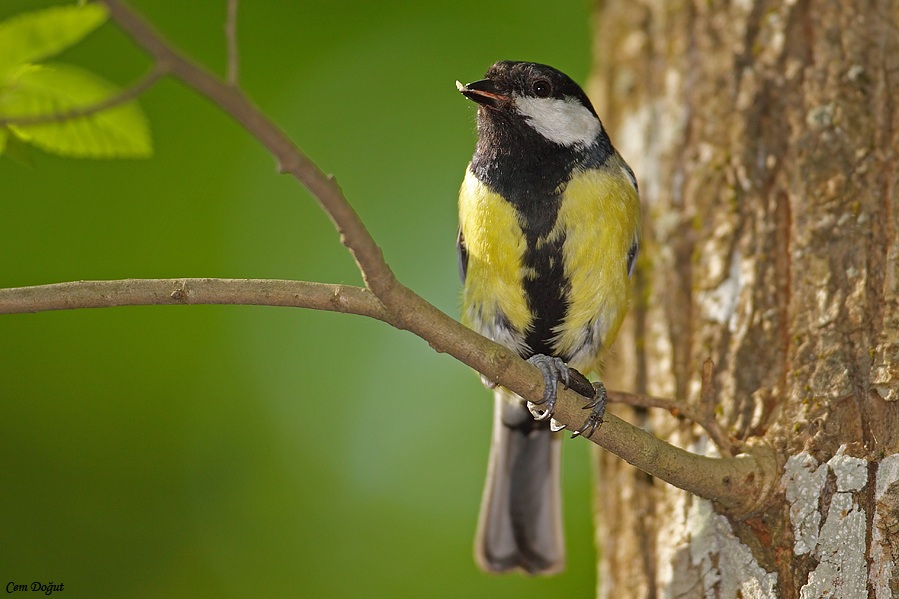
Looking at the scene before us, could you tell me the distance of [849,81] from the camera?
2.44m

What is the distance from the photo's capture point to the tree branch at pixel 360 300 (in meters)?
1.19

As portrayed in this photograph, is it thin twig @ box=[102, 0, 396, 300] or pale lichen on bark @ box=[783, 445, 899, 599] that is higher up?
thin twig @ box=[102, 0, 396, 300]

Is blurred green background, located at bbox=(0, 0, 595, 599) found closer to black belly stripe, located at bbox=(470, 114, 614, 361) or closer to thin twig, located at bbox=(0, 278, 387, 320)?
black belly stripe, located at bbox=(470, 114, 614, 361)

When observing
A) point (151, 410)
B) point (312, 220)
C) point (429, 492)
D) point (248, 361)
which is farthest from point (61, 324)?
point (429, 492)

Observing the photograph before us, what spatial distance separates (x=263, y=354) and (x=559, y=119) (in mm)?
2840

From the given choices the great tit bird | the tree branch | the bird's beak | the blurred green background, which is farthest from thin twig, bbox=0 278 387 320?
the blurred green background

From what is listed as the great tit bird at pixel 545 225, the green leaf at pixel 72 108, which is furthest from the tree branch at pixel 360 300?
the great tit bird at pixel 545 225

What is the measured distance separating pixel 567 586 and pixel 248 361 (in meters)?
2.20

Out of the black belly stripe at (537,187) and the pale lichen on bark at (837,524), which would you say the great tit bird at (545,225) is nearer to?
the black belly stripe at (537,187)

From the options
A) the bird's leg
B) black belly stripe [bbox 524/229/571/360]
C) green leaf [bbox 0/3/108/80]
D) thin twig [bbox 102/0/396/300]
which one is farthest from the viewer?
black belly stripe [bbox 524/229/571/360]

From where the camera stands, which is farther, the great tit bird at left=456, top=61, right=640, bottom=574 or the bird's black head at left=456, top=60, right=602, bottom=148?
the bird's black head at left=456, top=60, right=602, bottom=148

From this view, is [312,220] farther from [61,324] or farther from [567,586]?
[567,586]

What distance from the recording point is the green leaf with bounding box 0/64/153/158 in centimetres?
153

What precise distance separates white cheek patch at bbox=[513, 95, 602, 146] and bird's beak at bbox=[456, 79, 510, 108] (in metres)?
0.06
